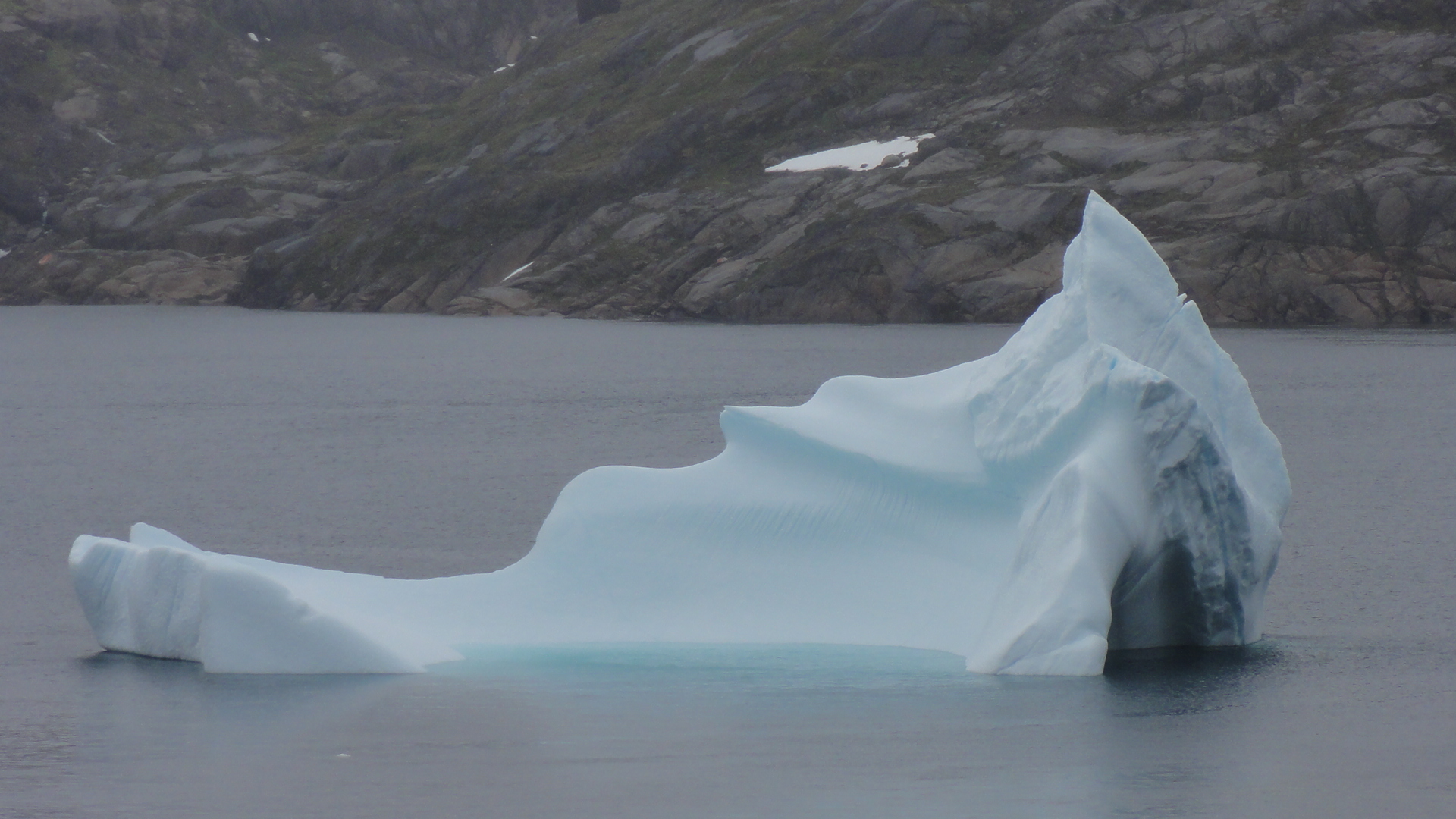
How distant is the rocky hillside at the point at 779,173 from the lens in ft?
245

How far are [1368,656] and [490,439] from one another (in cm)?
2555

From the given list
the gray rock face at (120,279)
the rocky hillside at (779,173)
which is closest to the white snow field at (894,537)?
the rocky hillside at (779,173)

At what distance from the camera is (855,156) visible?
306ft

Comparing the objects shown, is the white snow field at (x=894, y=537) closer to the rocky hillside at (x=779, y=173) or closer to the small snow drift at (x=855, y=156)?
the rocky hillside at (x=779, y=173)

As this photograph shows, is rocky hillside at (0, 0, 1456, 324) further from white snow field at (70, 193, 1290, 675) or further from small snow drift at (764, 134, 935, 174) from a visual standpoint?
white snow field at (70, 193, 1290, 675)

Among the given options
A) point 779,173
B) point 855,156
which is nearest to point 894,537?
point 855,156

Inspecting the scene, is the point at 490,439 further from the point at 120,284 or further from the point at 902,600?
the point at 120,284

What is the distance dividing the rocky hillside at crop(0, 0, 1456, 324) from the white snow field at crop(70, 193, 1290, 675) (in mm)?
58844

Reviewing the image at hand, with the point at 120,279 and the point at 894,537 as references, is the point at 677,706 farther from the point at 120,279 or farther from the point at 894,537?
the point at 120,279

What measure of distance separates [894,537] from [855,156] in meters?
78.7

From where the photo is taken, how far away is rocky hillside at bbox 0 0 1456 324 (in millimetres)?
74562

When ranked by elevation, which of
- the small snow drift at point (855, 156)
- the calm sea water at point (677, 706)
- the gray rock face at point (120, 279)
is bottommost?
the gray rock face at point (120, 279)

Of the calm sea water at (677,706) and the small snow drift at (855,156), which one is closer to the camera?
the calm sea water at (677,706)

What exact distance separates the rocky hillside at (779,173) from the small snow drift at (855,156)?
106 centimetres
